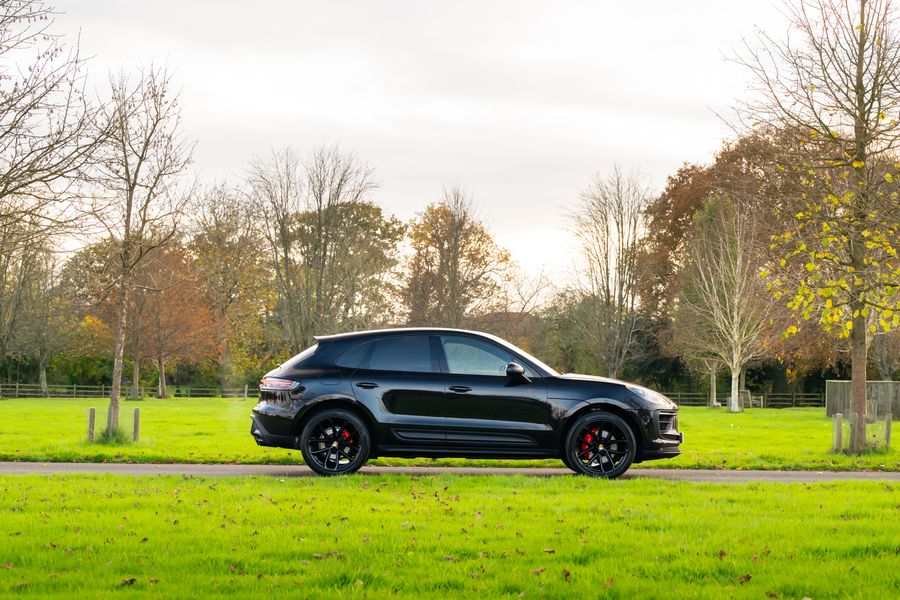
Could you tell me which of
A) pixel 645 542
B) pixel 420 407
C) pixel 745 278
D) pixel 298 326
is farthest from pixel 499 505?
pixel 745 278

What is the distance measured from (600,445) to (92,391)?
56.5 metres

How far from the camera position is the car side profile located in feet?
42.3

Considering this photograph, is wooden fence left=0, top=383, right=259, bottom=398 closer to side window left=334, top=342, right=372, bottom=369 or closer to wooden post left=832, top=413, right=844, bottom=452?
wooden post left=832, top=413, right=844, bottom=452

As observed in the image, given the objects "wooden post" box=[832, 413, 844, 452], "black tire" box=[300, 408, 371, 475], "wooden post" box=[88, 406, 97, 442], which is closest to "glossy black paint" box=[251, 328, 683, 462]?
"black tire" box=[300, 408, 371, 475]

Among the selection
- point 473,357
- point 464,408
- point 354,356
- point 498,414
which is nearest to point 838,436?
point 498,414

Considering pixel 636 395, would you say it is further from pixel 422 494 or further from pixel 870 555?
pixel 870 555

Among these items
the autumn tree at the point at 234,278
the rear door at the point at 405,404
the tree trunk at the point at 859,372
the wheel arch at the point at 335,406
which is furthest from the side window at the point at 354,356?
the autumn tree at the point at 234,278

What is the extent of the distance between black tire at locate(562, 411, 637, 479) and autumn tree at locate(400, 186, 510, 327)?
28342 mm

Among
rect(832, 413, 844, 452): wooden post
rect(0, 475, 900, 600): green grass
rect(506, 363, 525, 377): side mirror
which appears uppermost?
rect(506, 363, 525, 377): side mirror

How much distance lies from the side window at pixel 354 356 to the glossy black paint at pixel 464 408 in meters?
0.08

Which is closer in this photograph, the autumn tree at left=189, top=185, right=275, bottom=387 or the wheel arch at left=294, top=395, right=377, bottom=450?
the wheel arch at left=294, top=395, right=377, bottom=450

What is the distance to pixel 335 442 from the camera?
13070 mm

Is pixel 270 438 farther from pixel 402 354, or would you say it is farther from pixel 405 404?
pixel 402 354

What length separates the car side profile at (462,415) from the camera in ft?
42.3
